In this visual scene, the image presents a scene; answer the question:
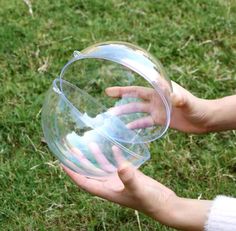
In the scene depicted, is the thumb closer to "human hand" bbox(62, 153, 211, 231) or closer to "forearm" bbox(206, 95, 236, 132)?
"human hand" bbox(62, 153, 211, 231)

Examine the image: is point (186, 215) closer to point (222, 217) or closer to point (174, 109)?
point (222, 217)

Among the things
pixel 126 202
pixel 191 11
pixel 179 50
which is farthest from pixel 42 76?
pixel 126 202

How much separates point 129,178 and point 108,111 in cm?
30

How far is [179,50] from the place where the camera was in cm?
233

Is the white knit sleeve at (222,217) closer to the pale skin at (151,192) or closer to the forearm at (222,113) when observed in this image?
the pale skin at (151,192)

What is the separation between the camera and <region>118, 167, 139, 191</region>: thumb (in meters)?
1.24

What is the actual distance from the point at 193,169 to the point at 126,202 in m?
0.56

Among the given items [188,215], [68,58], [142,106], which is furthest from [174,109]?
[68,58]

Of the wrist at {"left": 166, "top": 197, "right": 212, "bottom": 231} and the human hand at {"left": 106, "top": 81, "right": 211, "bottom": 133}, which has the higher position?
the human hand at {"left": 106, "top": 81, "right": 211, "bottom": 133}

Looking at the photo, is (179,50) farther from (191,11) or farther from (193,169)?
(193,169)

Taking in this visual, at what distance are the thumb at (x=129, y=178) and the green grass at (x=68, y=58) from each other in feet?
1.54

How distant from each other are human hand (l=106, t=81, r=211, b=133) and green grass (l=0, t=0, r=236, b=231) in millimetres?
300

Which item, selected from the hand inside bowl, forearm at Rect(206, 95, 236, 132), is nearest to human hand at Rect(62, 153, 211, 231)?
the hand inside bowl

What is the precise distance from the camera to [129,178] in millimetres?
1259
